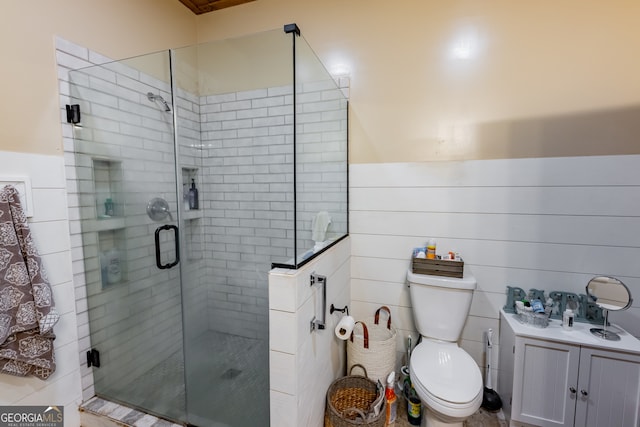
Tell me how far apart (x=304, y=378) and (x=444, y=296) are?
1.00 metres

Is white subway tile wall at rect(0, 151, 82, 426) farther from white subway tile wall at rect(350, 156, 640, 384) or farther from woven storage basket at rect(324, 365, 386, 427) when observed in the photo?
white subway tile wall at rect(350, 156, 640, 384)

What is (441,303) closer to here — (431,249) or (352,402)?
(431,249)

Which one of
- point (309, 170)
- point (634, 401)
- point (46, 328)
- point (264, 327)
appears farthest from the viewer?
point (264, 327)

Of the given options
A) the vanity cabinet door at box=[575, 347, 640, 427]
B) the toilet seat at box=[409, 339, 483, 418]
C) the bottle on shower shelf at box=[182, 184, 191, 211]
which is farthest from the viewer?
the bottle on shower shelf at box=[182, 184, 191, 211]

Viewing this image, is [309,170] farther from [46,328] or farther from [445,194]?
[46,328]

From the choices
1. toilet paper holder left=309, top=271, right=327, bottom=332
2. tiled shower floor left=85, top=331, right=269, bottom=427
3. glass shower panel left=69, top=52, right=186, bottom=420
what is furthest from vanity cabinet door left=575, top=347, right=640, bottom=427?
glass shower panel left=69, top=52, right=186, bottom=420

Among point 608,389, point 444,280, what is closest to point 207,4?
point 444,280

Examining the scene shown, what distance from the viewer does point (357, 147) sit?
6.77 feet

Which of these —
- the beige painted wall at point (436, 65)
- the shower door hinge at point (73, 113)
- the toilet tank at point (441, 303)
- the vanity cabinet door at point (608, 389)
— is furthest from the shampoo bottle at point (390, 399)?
the shower door hinge at point (73, 113)

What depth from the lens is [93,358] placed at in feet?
5.57

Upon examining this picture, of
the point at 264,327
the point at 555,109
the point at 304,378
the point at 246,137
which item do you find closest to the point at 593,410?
the point at 304,378

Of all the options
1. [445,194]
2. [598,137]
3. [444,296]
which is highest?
[598,137]

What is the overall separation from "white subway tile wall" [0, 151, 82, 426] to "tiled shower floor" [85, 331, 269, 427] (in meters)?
0.27

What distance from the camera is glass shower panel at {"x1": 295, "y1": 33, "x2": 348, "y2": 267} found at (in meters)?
1.47
